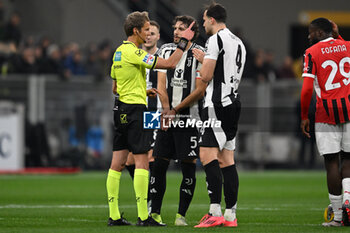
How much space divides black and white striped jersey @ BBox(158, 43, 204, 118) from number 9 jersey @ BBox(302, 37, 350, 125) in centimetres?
131

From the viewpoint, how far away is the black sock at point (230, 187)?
8.49 metres

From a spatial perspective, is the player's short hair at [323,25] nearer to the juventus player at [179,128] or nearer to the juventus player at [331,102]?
the juventus player at [331,102]

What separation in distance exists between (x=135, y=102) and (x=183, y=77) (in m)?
0.93

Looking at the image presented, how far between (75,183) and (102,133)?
14.0 ft

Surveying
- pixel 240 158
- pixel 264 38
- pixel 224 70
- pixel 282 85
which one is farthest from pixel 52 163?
pixel 224 70

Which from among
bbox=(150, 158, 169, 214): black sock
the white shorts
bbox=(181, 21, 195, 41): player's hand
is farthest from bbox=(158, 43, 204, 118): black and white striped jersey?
the white shorts

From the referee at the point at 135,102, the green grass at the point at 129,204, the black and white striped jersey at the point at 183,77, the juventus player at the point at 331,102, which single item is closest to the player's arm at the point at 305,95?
the juventus player at the point at 331,102

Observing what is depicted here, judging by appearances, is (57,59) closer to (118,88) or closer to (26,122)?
(26,122)

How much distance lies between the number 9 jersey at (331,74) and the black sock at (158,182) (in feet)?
6.14

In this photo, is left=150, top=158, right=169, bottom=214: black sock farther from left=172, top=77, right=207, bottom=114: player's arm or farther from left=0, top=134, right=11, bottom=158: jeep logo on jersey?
left=0, top=134, right=11, bottom=158: jeep logo on jersey

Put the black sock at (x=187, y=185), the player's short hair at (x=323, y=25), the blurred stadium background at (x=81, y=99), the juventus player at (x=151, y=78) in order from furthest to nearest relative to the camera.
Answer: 1. the blurred stadium background at (x=81, y=99)
2. the juventus player at (x=151, y=78)
3. the black sock at (x=187, y=185)
4. the player's short hair at (x=323, y=25)

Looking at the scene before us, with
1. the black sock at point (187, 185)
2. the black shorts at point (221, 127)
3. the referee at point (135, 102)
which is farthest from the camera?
the black sock at point (187, 185)

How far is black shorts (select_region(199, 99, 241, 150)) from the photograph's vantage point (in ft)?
27.7

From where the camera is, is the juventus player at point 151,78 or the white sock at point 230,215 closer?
the white sock at point 230,215
